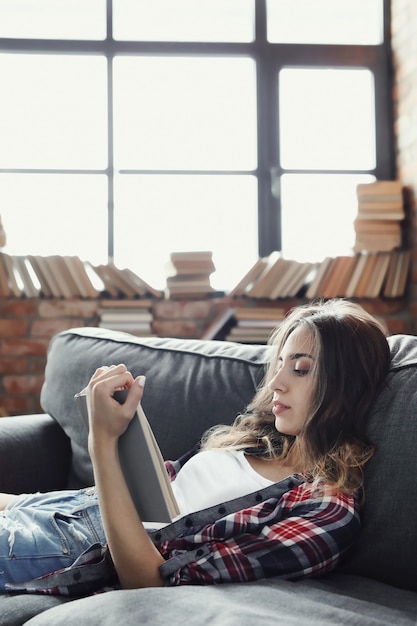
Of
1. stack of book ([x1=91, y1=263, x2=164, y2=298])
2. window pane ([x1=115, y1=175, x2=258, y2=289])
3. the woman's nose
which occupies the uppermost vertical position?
window pane ([x1=115, y1=175, x2=258, y2=289])

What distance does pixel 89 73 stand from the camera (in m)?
3.37

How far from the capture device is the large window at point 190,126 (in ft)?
10.9

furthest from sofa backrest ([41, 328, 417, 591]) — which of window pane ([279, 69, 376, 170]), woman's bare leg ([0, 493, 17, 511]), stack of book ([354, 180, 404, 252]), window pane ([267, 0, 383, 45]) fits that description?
window pane ([267, 0, 383, 45])

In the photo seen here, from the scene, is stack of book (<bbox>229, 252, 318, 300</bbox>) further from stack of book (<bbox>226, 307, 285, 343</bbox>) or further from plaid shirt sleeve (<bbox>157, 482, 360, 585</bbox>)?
plaid shirt sleeve (<bbox>157, 482, 360, 585</bbox>)

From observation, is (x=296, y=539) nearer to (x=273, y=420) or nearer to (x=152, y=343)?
(x=273, y=420)

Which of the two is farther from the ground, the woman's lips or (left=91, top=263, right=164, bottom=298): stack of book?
(left=91, top=263, right=164, bottom=298): stack of book

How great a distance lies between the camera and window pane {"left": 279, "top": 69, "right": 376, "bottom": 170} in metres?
3.45

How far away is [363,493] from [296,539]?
0.55 ft

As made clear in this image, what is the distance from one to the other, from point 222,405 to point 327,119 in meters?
2.17

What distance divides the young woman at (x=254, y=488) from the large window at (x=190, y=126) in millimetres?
1847

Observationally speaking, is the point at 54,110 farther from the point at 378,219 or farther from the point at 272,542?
the point at 272,542

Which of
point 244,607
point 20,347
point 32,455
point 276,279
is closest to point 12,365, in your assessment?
point 20,347

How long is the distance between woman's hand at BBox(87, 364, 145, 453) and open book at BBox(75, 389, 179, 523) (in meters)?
0.01

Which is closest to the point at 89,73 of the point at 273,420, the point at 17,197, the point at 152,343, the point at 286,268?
the point at 17,197
